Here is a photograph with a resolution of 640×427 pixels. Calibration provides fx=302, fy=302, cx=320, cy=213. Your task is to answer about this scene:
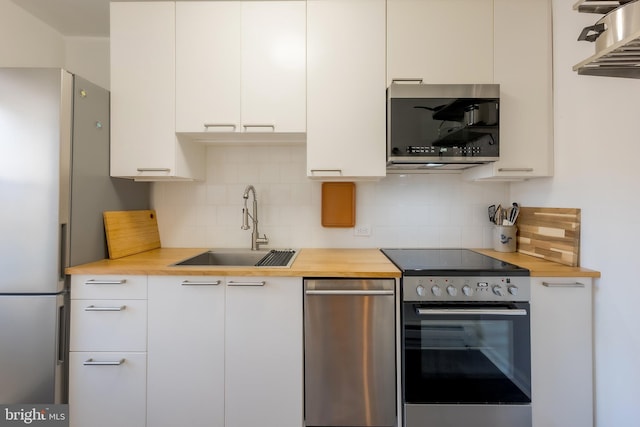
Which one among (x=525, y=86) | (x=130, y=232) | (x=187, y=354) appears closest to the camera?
(x=187, y=354)

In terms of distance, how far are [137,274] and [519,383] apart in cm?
198

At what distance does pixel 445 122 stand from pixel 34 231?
7.25ft

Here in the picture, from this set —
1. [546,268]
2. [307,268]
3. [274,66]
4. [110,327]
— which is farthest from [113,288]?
[546,268]

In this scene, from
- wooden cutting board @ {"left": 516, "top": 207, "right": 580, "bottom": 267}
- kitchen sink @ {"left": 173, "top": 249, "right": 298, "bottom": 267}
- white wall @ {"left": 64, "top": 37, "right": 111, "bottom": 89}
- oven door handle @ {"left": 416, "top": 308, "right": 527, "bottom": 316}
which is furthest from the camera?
white wall @ {"left": 64, "top": 37, "right": 111, "bottom": 89}

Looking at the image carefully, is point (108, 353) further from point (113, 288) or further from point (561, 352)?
point (561, 352)

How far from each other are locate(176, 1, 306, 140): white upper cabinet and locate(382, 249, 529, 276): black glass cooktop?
3.25ft

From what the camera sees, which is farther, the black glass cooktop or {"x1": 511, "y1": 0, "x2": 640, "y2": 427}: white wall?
the black glass cooktop

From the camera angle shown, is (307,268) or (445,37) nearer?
(307,268)

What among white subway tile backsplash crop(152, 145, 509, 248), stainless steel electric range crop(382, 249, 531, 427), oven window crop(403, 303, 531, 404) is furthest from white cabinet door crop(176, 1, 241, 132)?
oven window crop(403, 303, 531, 404)

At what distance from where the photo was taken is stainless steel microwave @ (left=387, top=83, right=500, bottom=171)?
65.6 inches

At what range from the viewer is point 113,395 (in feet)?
4.98

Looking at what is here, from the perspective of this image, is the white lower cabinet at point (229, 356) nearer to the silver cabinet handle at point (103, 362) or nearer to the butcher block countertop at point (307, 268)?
the butcher block countertop at point (307, 268)

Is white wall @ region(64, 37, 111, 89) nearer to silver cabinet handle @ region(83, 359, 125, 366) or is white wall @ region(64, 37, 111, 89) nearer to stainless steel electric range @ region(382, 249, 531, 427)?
silver cabinet handle @ region(83, 359, 125, 366)

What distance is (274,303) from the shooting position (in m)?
1.51
